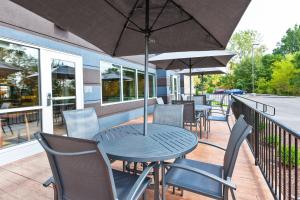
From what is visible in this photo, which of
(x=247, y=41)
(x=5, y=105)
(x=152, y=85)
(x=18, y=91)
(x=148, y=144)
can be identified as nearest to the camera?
(x=148, y=144)

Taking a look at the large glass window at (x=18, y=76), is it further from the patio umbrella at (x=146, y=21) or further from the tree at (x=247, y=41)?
the tree at (x=247, y=41)

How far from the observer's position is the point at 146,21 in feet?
6.72

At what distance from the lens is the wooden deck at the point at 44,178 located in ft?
7.45

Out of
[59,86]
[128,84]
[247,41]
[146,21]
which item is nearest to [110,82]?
[128,84]

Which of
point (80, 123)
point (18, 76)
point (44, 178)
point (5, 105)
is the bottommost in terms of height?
point (44, 178)

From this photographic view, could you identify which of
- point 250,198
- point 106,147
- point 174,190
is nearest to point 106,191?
point 106,147

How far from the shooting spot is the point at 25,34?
365 cm

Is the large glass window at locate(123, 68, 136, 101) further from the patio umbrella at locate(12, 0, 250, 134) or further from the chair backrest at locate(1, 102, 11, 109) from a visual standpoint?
the patio umbrella at locate(12, 0, 250, 134)

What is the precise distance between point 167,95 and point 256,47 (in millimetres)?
29022

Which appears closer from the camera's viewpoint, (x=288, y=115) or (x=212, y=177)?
(x=212, y=177)

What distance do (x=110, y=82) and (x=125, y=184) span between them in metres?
5.26

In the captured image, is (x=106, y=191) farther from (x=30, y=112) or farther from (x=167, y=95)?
(x=167, y=95)

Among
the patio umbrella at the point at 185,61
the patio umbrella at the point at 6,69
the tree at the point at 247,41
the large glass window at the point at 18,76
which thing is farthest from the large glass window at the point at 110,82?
the tree at the point at 247,41

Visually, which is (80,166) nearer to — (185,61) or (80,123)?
(80,123)
